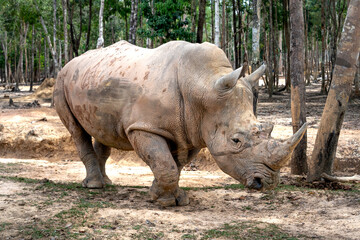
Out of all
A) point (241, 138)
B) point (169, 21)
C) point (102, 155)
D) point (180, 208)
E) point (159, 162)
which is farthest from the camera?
point (169, 21)

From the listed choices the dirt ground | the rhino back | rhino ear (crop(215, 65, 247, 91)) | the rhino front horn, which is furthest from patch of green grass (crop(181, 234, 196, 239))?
rhino ear (crop(215, 65, 247, 91))

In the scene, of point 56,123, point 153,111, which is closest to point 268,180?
point 153,111

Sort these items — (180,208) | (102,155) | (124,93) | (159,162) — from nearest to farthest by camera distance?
(159,162), (180,208), (124,93), (102,155)

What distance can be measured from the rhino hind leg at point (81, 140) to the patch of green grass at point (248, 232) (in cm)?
287

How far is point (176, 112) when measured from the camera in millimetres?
5691

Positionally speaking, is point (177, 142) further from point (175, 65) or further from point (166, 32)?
point (166, 32)

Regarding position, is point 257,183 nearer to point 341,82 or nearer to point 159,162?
point 159,162

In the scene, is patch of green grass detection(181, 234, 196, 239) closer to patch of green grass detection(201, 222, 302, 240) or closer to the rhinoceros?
patch of green grass detection(201, 222, 302, 240)

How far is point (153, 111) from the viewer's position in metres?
5.73

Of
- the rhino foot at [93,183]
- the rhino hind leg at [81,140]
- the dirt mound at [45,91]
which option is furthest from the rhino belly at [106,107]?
the dirt mound at [45,91]

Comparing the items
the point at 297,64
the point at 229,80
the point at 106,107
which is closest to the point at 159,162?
the point at 106,107

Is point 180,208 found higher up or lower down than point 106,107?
lower down

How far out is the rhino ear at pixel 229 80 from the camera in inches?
199

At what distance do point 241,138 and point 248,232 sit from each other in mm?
1017
